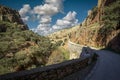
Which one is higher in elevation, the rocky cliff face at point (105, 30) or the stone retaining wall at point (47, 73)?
the rocky cliff face at point (105, 30)

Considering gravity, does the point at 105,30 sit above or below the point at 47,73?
above

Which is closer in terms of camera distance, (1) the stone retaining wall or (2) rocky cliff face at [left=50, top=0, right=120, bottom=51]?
(1) the stone retaining wall

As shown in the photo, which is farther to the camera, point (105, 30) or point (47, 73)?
point (105, 30)

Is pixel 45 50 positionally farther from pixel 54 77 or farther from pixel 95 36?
pixel 54 77

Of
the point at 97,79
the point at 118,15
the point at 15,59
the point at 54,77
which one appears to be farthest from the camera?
the point at 15,59

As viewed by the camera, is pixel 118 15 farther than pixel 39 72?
Yes

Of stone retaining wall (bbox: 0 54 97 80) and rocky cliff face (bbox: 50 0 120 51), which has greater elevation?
rocky cliff face (bbox: 50 0 120 51)

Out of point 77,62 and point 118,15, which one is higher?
point 118,15

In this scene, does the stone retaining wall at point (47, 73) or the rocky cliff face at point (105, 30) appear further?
the rocky cliff face at point (105, 30)

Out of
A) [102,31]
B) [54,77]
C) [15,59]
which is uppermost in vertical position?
[102,31]

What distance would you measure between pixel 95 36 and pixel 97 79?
3723cm

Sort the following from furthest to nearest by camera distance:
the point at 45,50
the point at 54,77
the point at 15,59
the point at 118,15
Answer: the point at 45,50, the point at 15,59, the point at 118,15, the point at 54,77

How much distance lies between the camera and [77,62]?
10695mm

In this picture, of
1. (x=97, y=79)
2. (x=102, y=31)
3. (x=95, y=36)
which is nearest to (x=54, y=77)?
(x=97, y=79)
